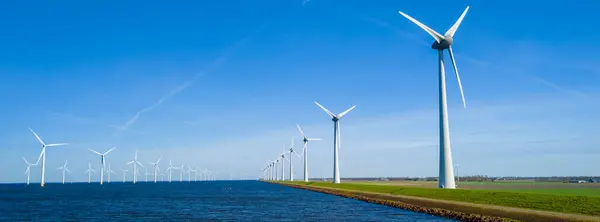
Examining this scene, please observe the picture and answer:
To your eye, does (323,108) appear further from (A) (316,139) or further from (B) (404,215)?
(B) (404,215)

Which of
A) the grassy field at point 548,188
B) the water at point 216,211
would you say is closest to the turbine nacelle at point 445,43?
the grassy field at point 548,188

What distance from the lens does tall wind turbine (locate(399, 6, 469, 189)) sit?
62344mm

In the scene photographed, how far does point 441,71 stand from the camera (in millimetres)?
66250

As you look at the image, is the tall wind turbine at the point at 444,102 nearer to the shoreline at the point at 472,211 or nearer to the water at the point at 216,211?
the shoreline at the point at 472,211

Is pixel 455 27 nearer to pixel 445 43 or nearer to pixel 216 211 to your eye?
pixel 445 43

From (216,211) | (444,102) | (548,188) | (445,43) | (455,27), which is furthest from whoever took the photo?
(548,188)

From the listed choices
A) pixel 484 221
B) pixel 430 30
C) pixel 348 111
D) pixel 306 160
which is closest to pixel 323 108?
pixel 348 111

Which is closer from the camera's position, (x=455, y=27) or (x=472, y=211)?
(x=472, y=211)

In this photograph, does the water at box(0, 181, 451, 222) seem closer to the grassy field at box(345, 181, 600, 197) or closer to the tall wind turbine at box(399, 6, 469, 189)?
the tall wind turbine at box(399, 6, 469, 189)

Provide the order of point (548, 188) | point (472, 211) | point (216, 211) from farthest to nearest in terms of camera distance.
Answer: point (548, 188), point (216, 211), point (472, 211)

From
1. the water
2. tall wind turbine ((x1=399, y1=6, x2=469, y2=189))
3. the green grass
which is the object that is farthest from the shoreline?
tall wind turbine ((x1=399, y1=6, x2=469, y2=189))

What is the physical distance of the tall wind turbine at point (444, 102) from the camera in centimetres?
6234

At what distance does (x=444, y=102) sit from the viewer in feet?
211

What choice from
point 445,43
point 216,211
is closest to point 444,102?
point 445,43
